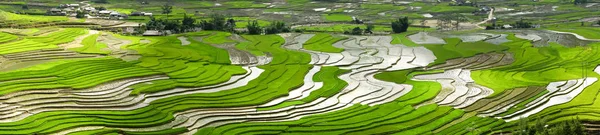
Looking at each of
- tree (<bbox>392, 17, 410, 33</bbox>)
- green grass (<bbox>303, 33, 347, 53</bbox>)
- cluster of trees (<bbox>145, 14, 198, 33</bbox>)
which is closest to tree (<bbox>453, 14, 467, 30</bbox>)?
tree (<bbox>392, 17, 410, 33</bbox>)

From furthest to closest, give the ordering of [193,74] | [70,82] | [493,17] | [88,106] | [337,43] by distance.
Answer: [493,17] < [337,43] < [193,74] < [70,82] < [88,106]

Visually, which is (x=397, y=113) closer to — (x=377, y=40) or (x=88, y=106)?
(x=88, y=106)

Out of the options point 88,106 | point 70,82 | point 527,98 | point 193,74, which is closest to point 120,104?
point 88,106

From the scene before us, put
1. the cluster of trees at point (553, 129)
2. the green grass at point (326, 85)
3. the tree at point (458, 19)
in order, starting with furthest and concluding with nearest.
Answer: the tree at point (458, 19) → the green grass at point (326, 85) → the cluster of trees at point (553, 129)

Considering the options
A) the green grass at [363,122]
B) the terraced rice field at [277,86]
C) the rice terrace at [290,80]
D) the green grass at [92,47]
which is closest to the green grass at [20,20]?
the rice terrace at [290,80]

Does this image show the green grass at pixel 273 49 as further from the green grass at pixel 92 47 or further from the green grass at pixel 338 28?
the green grass at pixel 338 28

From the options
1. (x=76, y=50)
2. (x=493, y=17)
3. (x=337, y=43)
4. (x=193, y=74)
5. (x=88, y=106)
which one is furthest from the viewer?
(x=493, y=17)

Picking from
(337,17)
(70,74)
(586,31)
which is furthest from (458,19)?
(70,74)
